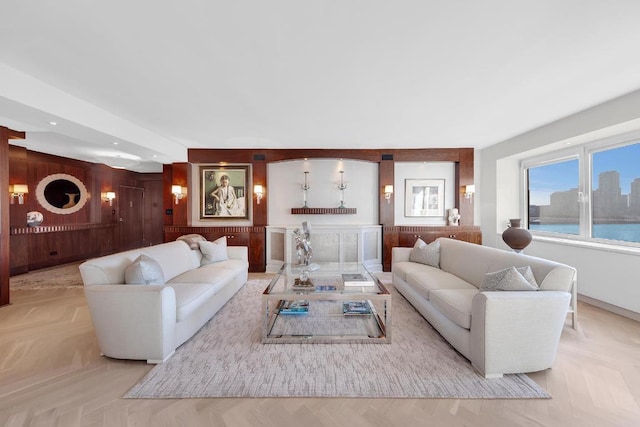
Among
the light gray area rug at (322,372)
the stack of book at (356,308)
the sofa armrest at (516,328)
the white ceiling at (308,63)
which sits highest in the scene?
the white ceiling at (308,63)

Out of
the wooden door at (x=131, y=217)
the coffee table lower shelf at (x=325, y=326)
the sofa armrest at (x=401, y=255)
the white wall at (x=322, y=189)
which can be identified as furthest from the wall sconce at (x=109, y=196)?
the sofa armrest at (x=401, y=255)

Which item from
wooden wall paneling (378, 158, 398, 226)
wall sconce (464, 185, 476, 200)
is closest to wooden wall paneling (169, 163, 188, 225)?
wooden wall paneling (378, 158, 398, 226)

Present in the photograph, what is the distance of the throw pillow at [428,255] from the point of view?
4238 millimetres

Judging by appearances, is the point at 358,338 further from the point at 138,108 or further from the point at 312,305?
the point at 138,108

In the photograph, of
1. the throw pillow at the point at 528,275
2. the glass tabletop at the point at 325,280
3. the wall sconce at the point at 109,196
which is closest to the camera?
the throw pillow at the point at 528,275

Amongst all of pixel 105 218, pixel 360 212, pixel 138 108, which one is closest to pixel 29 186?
pixel 105 218

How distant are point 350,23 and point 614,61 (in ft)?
8.54

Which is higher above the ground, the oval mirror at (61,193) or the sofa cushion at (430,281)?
the oval mirror at (61,193)

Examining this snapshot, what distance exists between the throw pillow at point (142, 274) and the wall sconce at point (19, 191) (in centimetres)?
525

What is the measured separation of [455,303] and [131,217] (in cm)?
981

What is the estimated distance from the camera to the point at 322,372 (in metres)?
2.29

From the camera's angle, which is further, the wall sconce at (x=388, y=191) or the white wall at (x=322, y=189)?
the white wall at (x=322, y=189)

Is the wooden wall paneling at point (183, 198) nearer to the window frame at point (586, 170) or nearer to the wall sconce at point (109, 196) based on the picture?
the wall sconce at point (109, 196)

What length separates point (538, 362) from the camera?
2.25m
